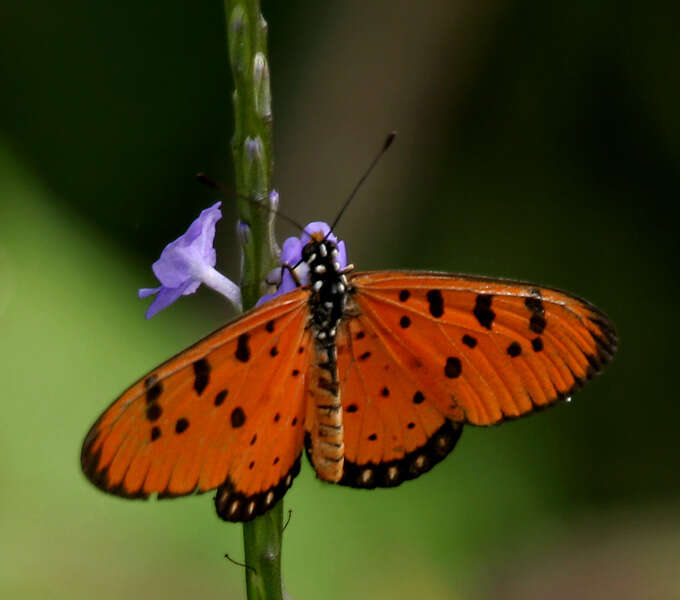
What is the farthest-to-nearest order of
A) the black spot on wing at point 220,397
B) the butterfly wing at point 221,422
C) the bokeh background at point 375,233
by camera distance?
the bokeh background at point 375,233 < the black spot on wing at point 220,397 < the butterfly wing at point 221,422

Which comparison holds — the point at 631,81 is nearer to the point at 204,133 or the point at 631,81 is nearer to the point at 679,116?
the point at 679,116

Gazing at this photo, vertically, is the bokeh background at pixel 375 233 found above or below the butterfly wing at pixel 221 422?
above

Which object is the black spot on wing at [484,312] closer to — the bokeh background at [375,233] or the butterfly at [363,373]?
the butterfly at [363,373]

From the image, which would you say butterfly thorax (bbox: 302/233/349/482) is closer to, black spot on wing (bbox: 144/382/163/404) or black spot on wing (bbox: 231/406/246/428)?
black spot on wing (bbox: 231/406/246/428)

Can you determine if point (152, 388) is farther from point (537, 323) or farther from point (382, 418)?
point (537, 323)

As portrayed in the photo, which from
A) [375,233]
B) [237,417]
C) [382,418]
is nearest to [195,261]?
[237,417]

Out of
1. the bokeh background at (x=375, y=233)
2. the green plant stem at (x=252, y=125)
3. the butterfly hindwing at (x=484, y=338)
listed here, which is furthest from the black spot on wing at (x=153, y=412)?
the bokeh background at (x=375, y=233)

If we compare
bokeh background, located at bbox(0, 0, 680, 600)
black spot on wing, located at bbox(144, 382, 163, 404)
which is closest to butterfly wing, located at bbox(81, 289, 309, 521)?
black spot on wing, located at bbox(144, 382, 163, 404)
